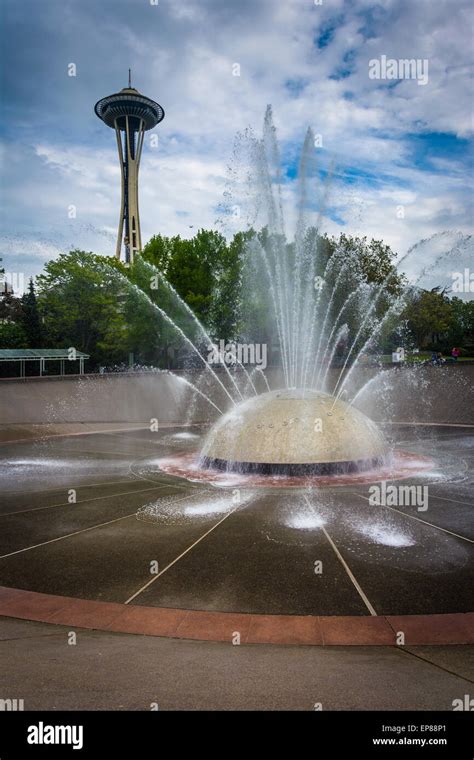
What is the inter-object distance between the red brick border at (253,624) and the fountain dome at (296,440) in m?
6.89

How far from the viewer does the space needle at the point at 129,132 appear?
Result: 3435 inches

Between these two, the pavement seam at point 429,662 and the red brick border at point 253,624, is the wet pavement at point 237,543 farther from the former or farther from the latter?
the pavement seam at point 429,662

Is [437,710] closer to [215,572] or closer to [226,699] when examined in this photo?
[226,699]

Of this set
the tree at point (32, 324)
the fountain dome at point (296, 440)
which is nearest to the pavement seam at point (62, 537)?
the fountain dome at point (296, 440)

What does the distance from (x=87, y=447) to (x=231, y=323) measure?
2310 cm

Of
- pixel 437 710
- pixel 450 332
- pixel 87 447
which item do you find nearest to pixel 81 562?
pixel 437 710

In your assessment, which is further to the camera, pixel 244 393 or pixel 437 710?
pixel 244 393

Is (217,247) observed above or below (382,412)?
above

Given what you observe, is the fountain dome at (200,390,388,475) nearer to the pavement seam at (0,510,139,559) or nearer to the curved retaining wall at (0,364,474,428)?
the pavement seam at (0,510,139,559)

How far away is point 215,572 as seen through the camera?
23.6ft
